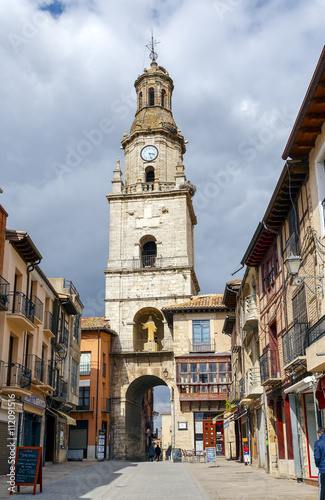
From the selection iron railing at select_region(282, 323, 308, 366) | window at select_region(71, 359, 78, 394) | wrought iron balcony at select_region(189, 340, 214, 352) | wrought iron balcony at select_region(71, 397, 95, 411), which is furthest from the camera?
wrought iron balcony at select_region(71, 397, 95, 411)

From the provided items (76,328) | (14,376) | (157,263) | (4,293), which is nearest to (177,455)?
(76,328)

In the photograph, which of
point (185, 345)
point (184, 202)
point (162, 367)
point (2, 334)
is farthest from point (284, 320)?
point (184, 202)

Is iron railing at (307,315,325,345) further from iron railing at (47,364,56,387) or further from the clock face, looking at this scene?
the clock face

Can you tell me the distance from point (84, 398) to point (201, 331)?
1066 cm

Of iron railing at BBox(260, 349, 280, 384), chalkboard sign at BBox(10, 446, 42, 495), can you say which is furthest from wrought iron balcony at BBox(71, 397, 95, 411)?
chalkboard sign at BBox(10, 446, 42, 495)

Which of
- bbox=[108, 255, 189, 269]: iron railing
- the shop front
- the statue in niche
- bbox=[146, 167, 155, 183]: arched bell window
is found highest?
bbox=[146, 167, 155, 183]: arched bell window

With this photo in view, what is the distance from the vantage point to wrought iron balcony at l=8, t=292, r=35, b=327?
72.6 feet

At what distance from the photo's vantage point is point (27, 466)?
562 inches

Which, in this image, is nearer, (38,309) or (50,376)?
(38,309)

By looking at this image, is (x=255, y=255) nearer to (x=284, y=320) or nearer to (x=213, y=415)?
(x=284, y=320)

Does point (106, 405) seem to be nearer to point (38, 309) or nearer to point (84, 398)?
point (84, 398)

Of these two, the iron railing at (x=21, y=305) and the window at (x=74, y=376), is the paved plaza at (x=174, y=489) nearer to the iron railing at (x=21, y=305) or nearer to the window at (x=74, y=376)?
the iron railing at (x=21, y=305)

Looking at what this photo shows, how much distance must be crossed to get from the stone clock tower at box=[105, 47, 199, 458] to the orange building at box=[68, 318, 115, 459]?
1420mm

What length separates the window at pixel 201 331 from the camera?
41.7 meters
